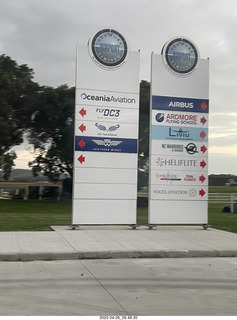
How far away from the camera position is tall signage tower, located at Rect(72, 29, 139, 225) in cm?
1357

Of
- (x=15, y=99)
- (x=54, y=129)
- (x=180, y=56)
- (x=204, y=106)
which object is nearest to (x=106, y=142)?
(x=204, y=106)

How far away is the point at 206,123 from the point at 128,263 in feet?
22.8

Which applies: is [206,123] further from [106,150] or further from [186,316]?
[186,316]

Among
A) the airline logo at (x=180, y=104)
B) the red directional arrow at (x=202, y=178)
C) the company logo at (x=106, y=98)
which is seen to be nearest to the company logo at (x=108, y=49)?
the company logo at (x=106, y=98)

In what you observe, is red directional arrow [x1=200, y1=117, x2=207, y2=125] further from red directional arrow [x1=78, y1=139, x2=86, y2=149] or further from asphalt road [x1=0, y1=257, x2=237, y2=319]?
asphalt road [x1=0, y1=257, x2=237, y2=319]

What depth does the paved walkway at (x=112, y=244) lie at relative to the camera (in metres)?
9.47

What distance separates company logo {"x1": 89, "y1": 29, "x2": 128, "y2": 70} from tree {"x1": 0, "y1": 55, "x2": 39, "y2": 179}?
22928mm

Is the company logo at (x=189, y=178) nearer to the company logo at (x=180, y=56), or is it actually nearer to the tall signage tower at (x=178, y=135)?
the tall signage tower at (x=178, y=135)

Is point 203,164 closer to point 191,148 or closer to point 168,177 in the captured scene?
point 191,148

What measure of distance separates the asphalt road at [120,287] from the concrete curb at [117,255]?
0.22 metres

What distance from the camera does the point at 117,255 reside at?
9.65 metres

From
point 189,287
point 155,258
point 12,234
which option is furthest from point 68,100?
point 189,287

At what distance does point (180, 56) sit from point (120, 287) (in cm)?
936

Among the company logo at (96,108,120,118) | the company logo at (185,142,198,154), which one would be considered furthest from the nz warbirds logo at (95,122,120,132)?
the company logo at (185,142,198,154)
